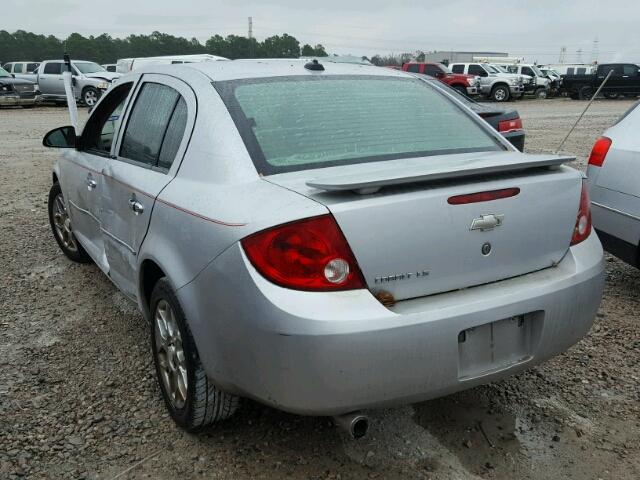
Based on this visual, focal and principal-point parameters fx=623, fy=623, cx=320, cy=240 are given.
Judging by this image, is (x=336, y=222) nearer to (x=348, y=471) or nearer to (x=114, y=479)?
(x=348, y=471)

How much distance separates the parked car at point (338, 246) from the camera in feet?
6.89

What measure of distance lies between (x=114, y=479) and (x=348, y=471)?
937 millimetres

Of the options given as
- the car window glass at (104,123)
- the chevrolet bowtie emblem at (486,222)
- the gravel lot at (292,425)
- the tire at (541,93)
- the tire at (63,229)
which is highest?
the car window glass at (104,123)

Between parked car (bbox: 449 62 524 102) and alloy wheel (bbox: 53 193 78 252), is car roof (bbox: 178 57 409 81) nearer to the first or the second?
alloy wheel (bbox: 53 193 78 252)

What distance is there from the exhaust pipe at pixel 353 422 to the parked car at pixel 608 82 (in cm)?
3052

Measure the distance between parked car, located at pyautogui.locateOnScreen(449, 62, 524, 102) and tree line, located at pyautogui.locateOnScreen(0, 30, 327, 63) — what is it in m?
43.7

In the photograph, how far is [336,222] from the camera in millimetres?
2092

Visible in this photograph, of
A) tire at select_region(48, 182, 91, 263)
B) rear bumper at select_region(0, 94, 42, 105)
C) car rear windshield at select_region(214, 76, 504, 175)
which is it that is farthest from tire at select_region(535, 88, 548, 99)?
car rear windshield at select_region(214, 76, 504, 175)

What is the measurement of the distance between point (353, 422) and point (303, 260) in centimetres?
61

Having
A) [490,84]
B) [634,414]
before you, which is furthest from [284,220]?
[490,84]

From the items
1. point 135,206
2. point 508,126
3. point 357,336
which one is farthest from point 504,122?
point 357,336

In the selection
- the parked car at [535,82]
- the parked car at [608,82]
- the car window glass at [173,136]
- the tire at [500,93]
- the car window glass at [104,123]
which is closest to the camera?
the car window glass at [173,136]

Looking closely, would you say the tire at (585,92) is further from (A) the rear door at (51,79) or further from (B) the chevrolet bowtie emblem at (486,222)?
(B) the chevrolet bowtie emblem at (486,222)

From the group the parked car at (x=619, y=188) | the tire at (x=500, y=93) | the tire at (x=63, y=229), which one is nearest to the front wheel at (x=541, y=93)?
the tire at (x=500, y=93)
